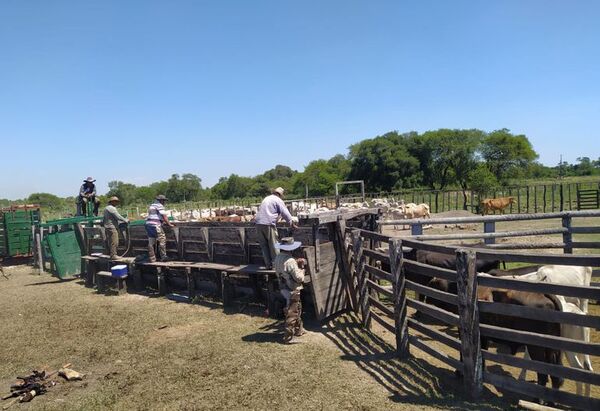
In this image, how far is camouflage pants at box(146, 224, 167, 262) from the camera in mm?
11009

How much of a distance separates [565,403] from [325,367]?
2764mm

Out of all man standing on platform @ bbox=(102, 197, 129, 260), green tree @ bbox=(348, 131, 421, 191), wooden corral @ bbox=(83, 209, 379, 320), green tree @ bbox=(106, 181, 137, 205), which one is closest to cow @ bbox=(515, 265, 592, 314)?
wooden corral @ bbox=(83, 209, 379, 320)

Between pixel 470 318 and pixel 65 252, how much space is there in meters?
13.3

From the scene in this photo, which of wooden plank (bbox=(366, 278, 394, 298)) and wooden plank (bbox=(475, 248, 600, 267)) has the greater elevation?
wooden plank (bbox=(475, 248, 600, 267))

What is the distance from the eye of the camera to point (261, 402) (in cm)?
484

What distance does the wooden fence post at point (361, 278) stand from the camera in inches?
274

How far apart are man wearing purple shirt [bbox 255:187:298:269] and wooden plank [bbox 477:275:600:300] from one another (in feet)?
13.8

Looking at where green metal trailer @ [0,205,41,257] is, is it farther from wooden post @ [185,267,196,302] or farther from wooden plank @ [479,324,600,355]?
wooden plank @ [479,324,600,355]

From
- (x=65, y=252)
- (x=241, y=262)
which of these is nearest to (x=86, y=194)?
(x=65, y=252)

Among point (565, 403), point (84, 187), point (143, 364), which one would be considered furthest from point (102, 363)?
point (84, 187)

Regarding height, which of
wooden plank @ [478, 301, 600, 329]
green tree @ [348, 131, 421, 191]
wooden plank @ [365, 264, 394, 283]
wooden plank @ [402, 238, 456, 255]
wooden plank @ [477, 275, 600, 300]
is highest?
green tree @ [348, 131, 421, 191]

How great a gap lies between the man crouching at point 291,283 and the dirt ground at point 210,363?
0.83 feet

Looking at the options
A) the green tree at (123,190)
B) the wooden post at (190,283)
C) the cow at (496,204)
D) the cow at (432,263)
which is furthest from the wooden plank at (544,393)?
the green tree at (123,190)

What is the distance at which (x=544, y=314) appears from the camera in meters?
3.89
